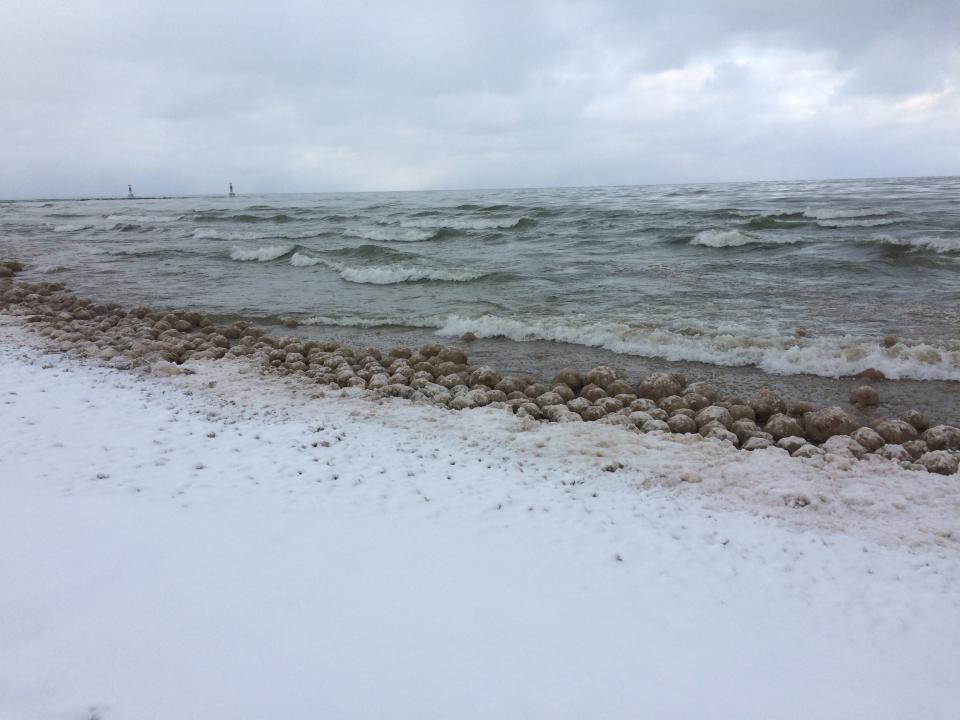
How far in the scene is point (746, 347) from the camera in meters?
7.48

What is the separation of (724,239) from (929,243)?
4.84 m

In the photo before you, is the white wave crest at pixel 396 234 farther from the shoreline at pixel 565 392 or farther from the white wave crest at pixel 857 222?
the white wave crest at pixel 857 222

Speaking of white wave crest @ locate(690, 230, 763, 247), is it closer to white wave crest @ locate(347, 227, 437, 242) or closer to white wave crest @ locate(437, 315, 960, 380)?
white wave crest @ locate(437, 315, 960, 380)

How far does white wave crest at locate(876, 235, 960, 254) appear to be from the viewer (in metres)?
13.7

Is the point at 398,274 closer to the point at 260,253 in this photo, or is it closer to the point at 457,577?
the point at 260,253

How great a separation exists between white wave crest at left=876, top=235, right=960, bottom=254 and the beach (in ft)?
42.0

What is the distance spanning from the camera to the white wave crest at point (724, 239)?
16812 millimetres

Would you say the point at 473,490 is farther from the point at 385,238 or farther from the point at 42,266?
the point at 385,238

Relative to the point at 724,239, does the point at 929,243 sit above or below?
below

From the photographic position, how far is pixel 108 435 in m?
4.55

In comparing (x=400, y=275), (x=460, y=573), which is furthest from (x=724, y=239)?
(x=460, y=573)

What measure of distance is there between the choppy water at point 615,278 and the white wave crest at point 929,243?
2.6 inches

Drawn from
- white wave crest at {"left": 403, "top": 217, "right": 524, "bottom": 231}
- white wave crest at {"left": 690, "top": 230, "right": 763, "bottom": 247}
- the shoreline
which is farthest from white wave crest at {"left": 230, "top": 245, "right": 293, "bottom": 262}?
white wave crest at {"left": 690, "top": 230, "right": 763, "bottom": 247}

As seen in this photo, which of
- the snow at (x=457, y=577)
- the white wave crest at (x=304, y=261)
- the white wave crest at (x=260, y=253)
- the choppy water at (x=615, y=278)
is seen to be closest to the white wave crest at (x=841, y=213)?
the choppy water at (x=615, y=278)
